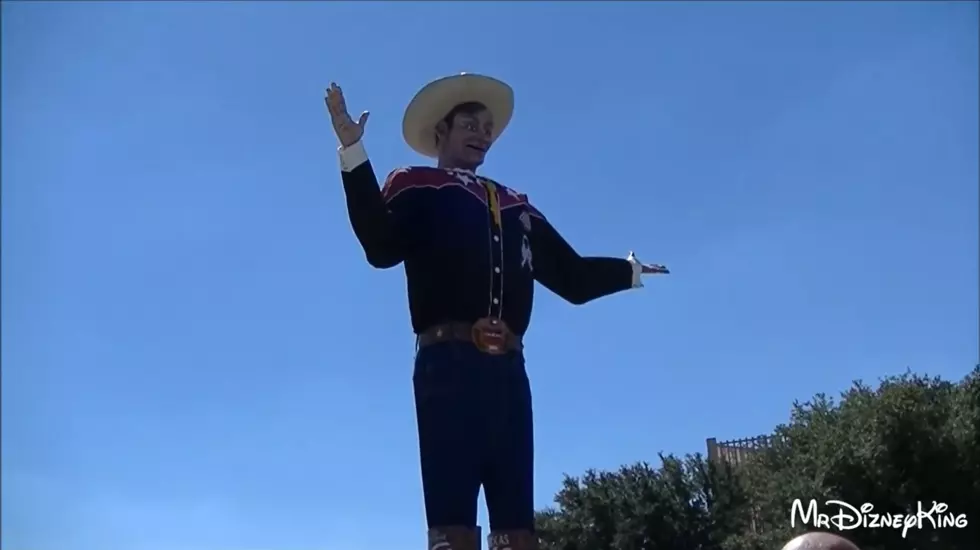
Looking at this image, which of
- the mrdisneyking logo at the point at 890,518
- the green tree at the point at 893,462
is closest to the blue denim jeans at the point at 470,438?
the mrdisneyking logo at the point at 890,518

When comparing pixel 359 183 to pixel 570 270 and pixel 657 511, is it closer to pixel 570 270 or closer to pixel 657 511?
pixel 570 270

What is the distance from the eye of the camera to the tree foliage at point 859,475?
20.0m

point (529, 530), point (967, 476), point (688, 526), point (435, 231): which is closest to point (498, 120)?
point (435, 231)

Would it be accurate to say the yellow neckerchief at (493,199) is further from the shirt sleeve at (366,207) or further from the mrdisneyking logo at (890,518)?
the mrdisneyking logo at (890,518)

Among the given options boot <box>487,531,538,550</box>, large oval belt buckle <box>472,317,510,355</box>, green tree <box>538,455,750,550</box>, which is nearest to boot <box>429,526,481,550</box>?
boot <box>487,531,538,550</box>

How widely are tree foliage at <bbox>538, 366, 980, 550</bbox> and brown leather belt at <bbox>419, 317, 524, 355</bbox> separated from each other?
1435 centimetres

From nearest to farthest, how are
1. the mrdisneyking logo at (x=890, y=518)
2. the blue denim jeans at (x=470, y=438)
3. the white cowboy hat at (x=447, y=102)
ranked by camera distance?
the blue denim jeans at (x=470, y=438) < the white cowboy hat at (x=447, y=102) < the mrdisneyking logo at (x=890, y=518)

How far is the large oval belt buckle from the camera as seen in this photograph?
582 cm

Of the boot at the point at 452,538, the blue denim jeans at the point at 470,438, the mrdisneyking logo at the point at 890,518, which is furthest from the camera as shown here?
the mrdisneyking logo at the point at 890,518

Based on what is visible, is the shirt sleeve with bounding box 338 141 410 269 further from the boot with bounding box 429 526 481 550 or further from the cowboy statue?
the boot with bounding box 429 526 481 550

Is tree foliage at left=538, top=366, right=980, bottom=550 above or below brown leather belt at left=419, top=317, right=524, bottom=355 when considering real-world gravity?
above

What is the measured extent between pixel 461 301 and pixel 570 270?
49.2 inches

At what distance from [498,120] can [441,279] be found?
1413mm

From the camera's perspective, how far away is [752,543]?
22609mm
